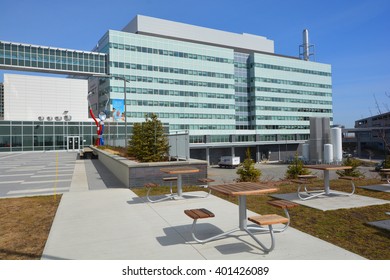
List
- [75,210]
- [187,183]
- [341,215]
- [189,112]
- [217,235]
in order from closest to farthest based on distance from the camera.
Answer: [217,235], [341,215], [75,210], [187,183], [189,112]

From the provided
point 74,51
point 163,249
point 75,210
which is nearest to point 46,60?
point 74,51

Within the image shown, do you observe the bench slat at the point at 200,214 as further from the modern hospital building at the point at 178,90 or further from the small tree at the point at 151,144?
the modern hospital building at the point at 178,90

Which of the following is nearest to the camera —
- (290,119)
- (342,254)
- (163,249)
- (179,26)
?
(342,254)

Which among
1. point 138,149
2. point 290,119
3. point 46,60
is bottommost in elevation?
point 138,149

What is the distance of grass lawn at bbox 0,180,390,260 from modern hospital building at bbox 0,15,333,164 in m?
40.0

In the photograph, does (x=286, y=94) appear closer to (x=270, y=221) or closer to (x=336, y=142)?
(x=336, y=142)

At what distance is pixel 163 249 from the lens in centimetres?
523

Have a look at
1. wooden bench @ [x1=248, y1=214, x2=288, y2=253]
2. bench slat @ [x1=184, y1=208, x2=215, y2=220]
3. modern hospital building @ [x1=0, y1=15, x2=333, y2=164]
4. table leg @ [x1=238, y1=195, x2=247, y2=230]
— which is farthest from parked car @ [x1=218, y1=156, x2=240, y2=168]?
wooden bench @ [x1=248, y1=214, x2=288, y2=253]

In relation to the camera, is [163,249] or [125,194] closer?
[163,249]

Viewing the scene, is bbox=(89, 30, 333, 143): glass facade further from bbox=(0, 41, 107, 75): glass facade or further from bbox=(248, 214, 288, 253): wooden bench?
bbox=(248, 214, 288, 253): wooden bench

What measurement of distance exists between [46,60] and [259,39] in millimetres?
64252

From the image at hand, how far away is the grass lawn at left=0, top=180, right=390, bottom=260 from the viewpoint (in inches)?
209

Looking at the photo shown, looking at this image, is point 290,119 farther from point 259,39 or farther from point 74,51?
point 74,51

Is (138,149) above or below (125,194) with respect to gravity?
above
